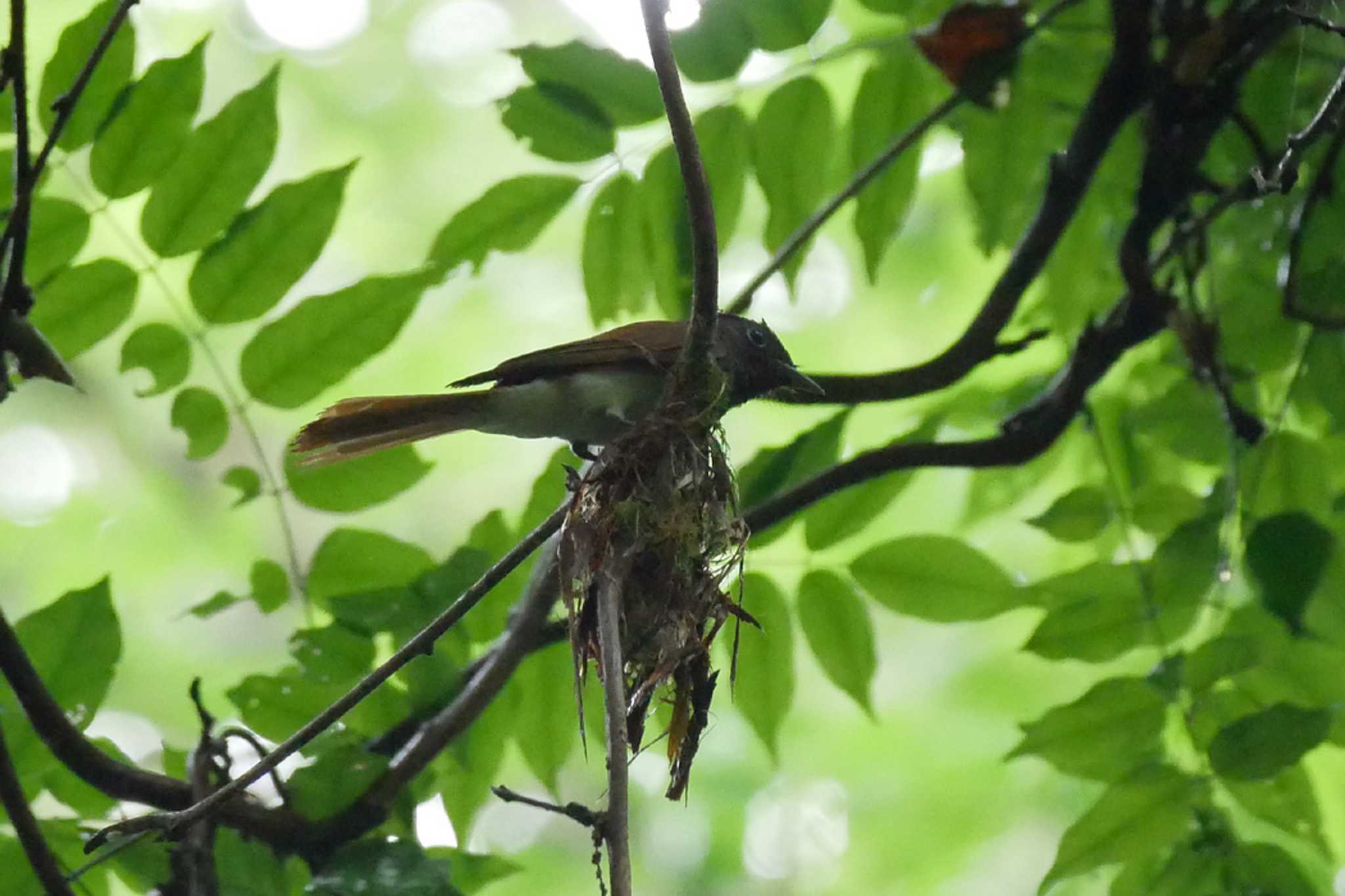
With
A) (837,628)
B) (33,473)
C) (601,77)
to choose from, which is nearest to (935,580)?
(837,628)

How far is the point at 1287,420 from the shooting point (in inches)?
120

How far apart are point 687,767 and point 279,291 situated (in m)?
1.24

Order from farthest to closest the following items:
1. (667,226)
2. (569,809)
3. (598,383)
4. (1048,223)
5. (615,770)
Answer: (598,383) → (667,226) → (1048,223) → (569,809) → (615,770)

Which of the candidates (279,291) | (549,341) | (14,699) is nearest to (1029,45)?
(279,291)

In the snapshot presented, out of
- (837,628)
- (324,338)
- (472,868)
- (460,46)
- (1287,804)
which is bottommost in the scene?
(1287,804)

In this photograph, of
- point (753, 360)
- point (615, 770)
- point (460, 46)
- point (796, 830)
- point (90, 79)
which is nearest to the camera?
point (615, 770)

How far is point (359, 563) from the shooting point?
8.27 feet

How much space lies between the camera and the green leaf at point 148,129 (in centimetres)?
245

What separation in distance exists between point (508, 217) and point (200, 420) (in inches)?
28.8

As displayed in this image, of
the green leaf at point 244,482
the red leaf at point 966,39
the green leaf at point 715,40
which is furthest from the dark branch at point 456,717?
the red leaf at point 966,39

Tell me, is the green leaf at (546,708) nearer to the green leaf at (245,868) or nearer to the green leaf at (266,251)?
the green leaf at (245,868)

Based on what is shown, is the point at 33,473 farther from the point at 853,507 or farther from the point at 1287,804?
the point at 1287,804

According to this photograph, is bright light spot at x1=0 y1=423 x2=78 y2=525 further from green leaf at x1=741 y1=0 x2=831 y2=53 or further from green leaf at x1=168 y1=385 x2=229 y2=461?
green leaf at x1=741 y1=0 x2=831 y2=53

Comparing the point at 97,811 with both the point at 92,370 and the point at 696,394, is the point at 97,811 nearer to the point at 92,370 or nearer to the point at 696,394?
the point at 696,394
